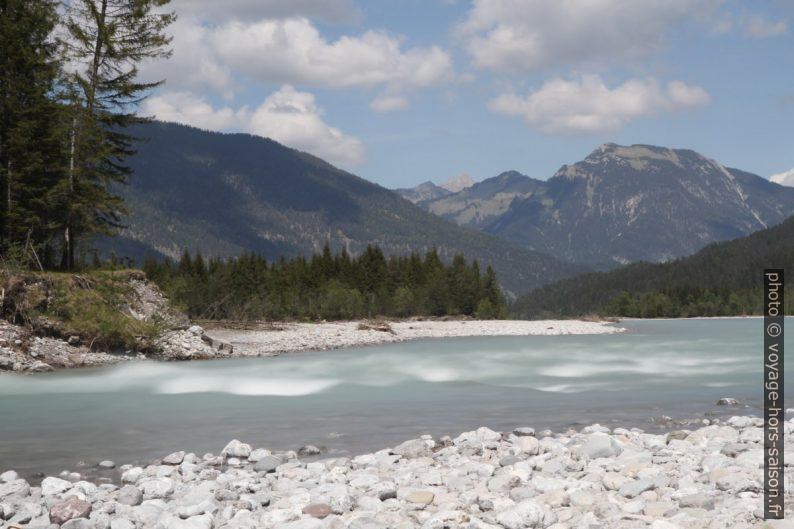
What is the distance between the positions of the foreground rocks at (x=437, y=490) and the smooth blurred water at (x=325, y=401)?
92.7 inches

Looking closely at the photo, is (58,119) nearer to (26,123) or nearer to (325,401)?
(26,123)

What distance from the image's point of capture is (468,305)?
110m

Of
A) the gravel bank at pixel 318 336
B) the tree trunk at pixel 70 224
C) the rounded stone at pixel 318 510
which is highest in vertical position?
the tree trunk at pixel 70 224

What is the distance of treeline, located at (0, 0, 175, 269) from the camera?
1390 inches

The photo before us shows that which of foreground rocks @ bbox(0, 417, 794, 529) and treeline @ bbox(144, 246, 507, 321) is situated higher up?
treeline @ bbox(144, 246, 507, 321)

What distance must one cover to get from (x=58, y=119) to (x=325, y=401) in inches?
1026

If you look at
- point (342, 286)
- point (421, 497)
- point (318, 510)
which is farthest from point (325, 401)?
point (342, 286)

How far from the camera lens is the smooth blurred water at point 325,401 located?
14.7 meters

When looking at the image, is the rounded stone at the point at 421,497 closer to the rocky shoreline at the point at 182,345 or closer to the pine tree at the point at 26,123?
the rocky shoreline at the point at 182,345

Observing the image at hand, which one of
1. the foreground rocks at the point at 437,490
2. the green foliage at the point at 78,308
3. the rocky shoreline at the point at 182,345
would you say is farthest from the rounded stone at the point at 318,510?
the green foliage at the point at 78,308

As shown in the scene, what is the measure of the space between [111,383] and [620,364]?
77.3 feet

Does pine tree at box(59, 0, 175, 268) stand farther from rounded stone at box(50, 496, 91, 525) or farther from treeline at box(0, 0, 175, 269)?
rounded stone at box(50, 496, 91, 525)

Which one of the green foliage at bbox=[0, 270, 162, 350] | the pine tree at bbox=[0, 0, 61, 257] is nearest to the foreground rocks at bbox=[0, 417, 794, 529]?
the green foliage at bbox=[0, 270, 162, 350]

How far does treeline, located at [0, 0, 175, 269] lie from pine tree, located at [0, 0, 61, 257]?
0.16 ft
